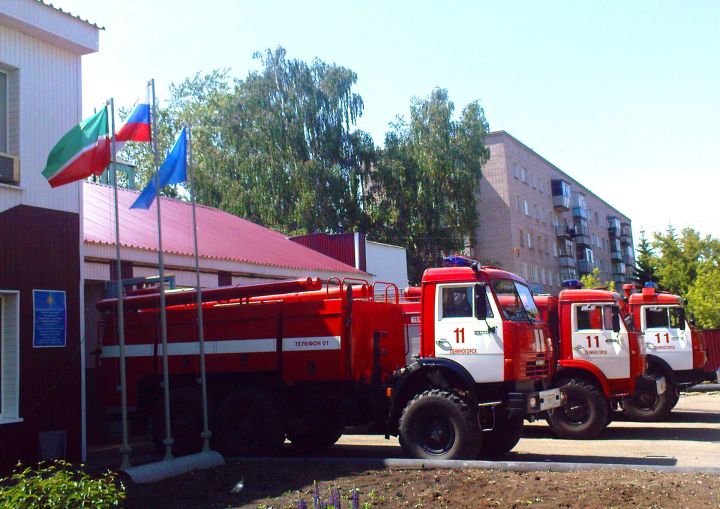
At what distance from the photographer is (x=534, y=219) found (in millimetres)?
57031

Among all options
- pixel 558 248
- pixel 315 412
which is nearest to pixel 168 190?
pixel 558 248

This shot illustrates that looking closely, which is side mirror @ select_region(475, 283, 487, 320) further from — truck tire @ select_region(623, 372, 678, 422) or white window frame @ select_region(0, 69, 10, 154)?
white window frame @ select_region(0, 69, 10, 154)

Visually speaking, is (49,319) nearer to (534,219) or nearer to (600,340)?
(600,340)

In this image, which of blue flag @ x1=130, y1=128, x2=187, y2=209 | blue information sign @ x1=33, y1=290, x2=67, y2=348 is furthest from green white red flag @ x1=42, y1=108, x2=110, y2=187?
blue information sign @ x1=33, y1=290, x2=67, y2=348

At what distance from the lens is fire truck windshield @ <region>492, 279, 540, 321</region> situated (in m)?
11.0

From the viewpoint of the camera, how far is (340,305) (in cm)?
1106

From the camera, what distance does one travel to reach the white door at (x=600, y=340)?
1387cm

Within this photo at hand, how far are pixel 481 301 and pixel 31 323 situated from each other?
6221 millimetres

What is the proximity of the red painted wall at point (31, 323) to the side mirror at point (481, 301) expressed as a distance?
5.84 meters

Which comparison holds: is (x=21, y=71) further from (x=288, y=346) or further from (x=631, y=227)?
(x=631, y=227)

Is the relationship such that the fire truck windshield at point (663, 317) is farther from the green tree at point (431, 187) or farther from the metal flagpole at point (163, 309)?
the green tree at point (431, 187)

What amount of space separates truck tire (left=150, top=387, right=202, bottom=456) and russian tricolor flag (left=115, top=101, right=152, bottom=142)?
3.98 metres

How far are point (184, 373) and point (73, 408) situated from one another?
168 cm

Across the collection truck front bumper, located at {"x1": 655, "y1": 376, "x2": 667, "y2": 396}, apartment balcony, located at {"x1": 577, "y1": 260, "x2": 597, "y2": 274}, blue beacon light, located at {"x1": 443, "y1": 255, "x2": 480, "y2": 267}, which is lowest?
truck front bumper, located at {"x1": 655, "y1": 376, "x2": 667, "y2": 396}
